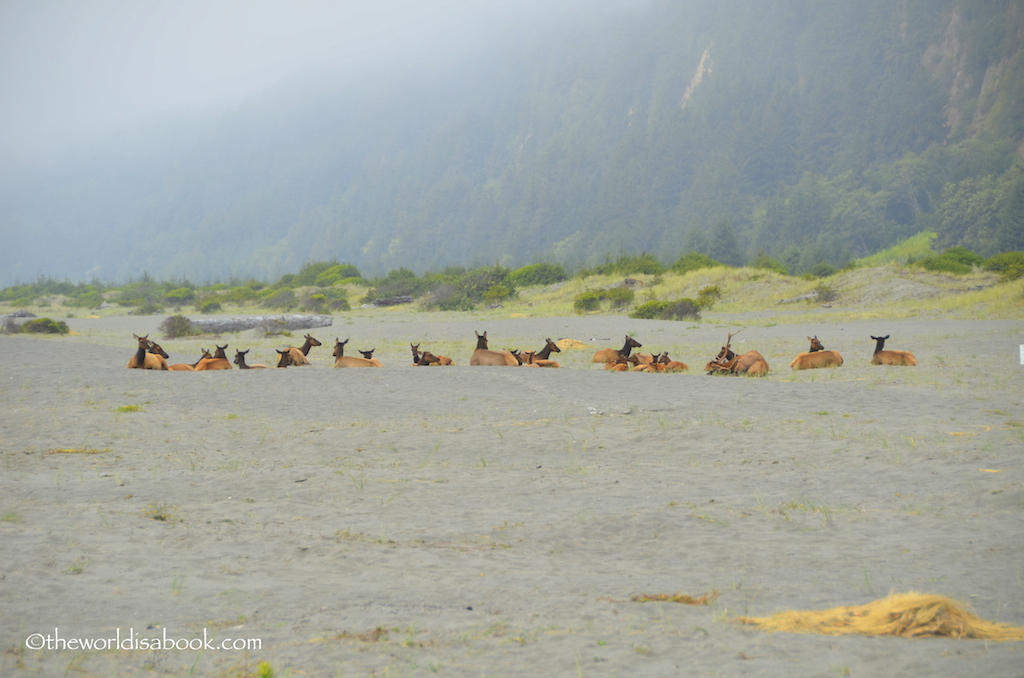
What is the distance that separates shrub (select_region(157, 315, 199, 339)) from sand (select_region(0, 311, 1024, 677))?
14167 millimetres

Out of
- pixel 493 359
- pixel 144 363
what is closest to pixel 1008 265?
pixel 493 359

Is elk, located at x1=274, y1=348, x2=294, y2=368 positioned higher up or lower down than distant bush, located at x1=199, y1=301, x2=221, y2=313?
lower down

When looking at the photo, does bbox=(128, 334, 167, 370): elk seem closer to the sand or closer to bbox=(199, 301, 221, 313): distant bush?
the sand

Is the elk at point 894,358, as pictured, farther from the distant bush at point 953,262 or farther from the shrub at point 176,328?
the distant bush at point 953,262

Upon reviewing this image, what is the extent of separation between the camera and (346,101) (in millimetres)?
141625

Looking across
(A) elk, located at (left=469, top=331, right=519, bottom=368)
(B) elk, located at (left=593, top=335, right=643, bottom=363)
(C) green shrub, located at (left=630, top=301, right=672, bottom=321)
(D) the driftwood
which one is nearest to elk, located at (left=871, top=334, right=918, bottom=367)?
(B) elk, located at (left=593, top=335, right=643, bottom=363)

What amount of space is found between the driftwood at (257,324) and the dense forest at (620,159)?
153 ft

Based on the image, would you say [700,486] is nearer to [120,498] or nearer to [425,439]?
[425,439]

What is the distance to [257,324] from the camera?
3028cm

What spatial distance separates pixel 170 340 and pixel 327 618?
2464cm

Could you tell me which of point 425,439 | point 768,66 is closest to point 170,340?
point 425,439

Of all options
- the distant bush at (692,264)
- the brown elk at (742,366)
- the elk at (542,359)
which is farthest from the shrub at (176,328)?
the distant bush at (692,264)

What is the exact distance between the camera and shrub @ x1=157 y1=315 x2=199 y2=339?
90.4ft

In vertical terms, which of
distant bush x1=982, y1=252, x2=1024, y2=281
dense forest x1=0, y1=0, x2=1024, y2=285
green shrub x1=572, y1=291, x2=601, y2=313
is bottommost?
green shrub x1=572, y1=291, x2=601, y2=313
